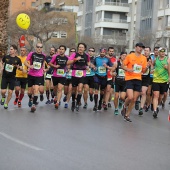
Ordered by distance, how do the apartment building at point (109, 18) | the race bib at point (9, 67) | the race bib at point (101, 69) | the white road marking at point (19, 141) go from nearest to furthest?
the white road marking at point (19, 141)
the race bib at point (9, 67)
the race bib at point (101, 69)
the apartment building at point (109, 18)

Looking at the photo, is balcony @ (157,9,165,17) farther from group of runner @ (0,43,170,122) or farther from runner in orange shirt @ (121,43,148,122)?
runner in orange shirt @ (121,43,148,122)

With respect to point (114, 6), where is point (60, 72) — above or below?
below

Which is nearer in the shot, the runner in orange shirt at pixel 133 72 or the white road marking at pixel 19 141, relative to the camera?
the white road marking at pixel 19 141

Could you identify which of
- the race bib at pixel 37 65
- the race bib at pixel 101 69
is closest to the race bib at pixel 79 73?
the race bib at pixel 101 69

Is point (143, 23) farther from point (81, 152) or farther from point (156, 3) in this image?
point (81, 152)

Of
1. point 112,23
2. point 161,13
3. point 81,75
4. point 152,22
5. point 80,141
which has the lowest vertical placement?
point 80,141

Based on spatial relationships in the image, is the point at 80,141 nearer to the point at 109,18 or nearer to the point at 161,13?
the point at 161,13

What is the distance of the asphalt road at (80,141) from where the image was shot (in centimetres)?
905

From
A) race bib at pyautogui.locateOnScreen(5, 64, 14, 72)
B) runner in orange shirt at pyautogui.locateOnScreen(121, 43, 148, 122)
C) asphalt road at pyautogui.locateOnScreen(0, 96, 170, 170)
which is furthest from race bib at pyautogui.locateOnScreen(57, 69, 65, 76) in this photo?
runner in orange shirt at pyautogui.locateOnScreen(121, 43, 148, 122)

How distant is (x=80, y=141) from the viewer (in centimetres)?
1149

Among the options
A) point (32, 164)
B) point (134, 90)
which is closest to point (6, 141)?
point (32, 164)

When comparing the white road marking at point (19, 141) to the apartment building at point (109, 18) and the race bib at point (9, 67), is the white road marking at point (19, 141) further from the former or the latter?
the apartment building at point (109, 18)

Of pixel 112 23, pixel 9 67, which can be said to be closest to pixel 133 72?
pixel 9 67

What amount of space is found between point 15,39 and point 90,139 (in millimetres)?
67336
